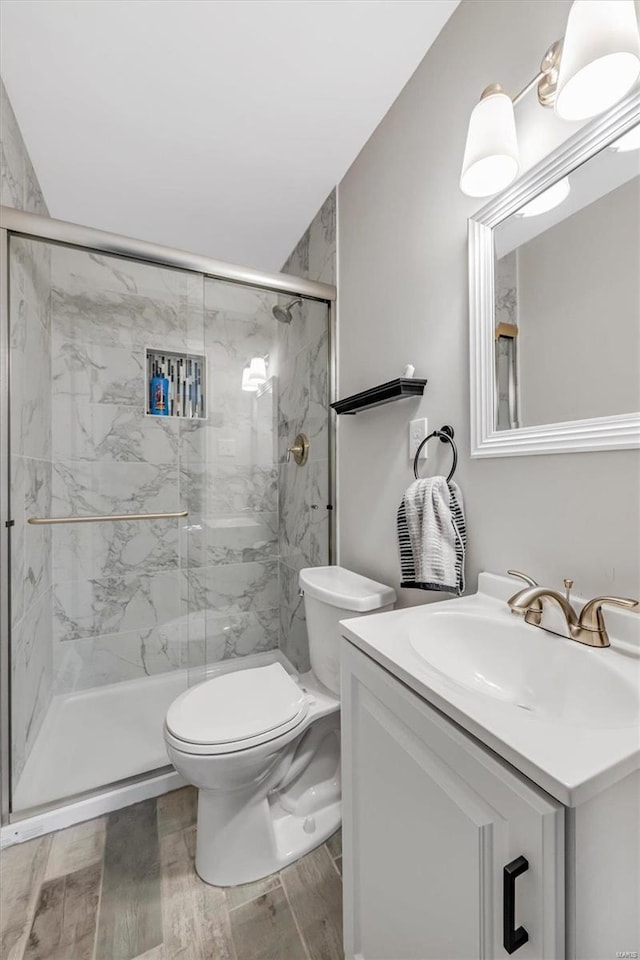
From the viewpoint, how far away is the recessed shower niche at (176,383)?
6.49 feet

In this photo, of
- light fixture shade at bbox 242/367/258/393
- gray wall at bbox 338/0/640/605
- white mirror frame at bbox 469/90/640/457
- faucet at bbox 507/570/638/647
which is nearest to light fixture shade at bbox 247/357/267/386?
light fixture shade at bbox 242/367/258/393

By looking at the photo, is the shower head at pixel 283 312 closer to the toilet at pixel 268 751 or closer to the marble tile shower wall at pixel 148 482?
the marble tile shower wall at pixel 148 482

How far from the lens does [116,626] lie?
2047 millimetres

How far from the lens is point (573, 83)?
703 mm

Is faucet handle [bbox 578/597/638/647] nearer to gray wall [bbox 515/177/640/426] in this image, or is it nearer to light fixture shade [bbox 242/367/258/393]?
gray wall [bbox 515/177/640/426]

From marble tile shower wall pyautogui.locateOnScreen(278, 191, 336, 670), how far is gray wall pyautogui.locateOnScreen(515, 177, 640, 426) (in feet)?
3.35

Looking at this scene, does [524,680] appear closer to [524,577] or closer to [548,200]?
[524,577]

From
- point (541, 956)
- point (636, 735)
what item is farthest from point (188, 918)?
point (636, 735)

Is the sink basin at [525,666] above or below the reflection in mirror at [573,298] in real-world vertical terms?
below

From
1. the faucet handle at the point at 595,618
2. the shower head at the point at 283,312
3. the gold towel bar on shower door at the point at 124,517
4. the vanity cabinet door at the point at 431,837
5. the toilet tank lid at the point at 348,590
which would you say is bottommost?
the vanity cabinet door at the point at 431,837

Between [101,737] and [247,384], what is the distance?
169cm

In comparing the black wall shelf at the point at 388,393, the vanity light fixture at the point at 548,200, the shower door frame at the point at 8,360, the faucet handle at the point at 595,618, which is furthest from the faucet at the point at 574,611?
the shower door frame at the point at 8,360

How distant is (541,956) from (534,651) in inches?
15.8

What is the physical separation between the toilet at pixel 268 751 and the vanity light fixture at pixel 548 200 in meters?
1.05
